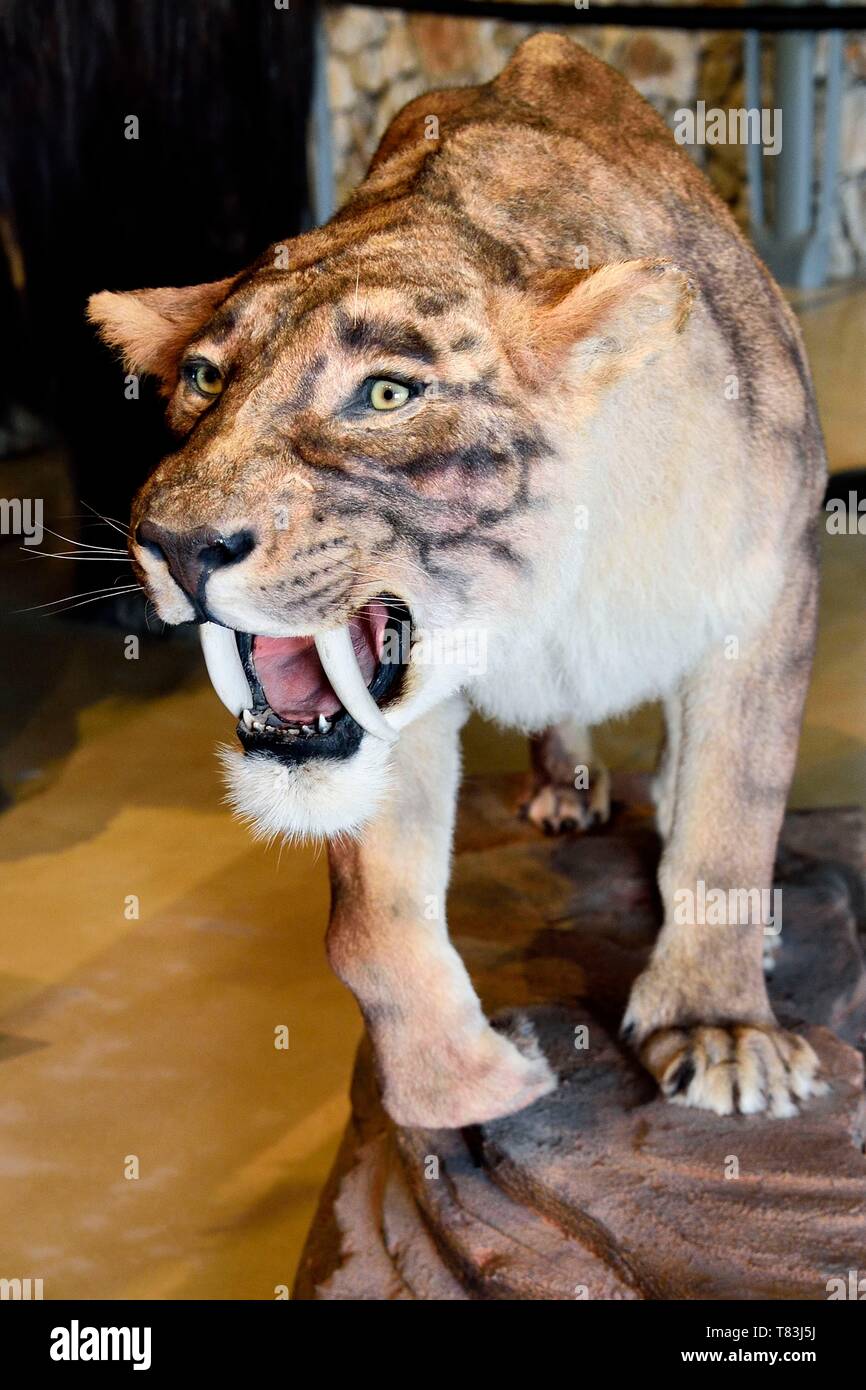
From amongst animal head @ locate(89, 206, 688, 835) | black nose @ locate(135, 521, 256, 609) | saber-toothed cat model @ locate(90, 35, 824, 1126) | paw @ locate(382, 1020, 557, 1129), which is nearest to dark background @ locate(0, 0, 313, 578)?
saber-toothed cat model @ locate(90, 35, 824, 1126)

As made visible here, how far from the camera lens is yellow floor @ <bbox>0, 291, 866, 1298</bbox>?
11.4 feet

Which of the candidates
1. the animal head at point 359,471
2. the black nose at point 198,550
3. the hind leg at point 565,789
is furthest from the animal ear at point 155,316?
the hind leg at point 565,789

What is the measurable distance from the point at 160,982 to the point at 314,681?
228 centimetres

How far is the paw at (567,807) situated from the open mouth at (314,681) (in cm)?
177

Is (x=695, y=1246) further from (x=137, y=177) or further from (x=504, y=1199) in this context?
(x=137, y=177)

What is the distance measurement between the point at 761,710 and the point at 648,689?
0.20 m

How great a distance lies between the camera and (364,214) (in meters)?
2.33

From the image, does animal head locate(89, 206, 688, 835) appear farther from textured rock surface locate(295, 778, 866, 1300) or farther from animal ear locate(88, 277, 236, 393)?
textured rock surface locate(295, 778, 866, 1300)

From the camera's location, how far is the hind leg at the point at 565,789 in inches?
157

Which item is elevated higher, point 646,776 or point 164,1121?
point 646,776

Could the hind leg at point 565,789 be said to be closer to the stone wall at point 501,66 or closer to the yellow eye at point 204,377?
the yellow eye at point 204,377

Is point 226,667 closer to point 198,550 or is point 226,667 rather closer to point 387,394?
point 198,550

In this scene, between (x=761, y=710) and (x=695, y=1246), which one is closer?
(x=695, y=1246)
